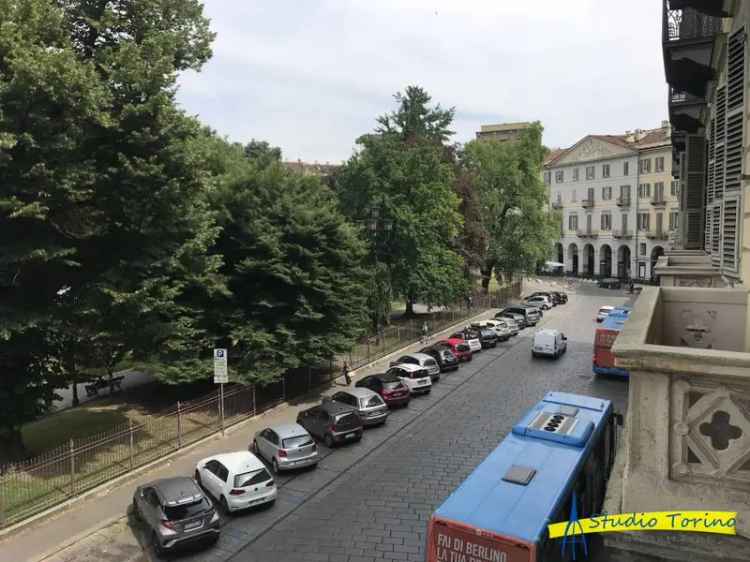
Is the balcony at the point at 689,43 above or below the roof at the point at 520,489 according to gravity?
above

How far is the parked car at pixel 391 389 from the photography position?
23.1m

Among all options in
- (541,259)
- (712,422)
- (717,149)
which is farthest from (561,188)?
(712,422)

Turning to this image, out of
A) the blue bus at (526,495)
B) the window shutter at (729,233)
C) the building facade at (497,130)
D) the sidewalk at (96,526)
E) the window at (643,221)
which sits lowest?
A: the sidewalk at (96,526)

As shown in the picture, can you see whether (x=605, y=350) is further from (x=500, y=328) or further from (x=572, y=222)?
(x=572, y=222)

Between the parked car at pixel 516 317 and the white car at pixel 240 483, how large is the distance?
90.4 feet

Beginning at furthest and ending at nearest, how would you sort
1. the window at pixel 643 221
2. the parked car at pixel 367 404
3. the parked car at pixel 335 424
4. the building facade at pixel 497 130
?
the building facade at pixel 497 130
the window at pixel 643 221
the parked car at pixel 367 404
the parked car at pixel 335 424

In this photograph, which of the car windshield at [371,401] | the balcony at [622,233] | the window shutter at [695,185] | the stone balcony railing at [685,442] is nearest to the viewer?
the stone balcony railing at [685,442]

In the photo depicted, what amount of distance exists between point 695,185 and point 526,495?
11.8 metres

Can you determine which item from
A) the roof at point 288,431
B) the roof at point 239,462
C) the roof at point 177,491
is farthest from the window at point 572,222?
the roof at point 177,491

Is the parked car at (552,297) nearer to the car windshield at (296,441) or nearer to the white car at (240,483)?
the car windshield at (296,441)

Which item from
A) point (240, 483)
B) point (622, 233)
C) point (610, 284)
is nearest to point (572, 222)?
point (622, 233)

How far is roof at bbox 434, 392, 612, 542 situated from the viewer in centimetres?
830

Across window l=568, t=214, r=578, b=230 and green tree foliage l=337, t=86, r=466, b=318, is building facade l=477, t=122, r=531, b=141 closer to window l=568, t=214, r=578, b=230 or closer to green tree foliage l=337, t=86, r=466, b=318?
window l=568, t=214, r=578, b=230

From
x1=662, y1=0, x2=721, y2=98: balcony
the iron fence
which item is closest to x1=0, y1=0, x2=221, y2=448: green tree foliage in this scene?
the iron fence
